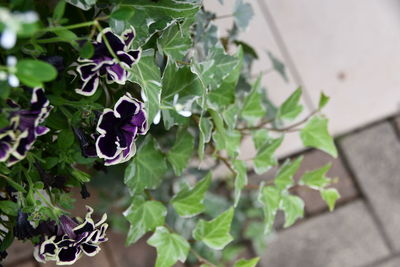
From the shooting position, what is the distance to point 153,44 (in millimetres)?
734

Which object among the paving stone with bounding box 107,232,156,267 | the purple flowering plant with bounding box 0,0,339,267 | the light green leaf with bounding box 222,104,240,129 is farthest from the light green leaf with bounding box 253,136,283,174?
the paving stone with bounding box 107,232,156,267

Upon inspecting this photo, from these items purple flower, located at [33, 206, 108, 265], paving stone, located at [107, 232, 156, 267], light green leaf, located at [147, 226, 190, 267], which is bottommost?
paving stone, located at [107, 232, 156, 267]

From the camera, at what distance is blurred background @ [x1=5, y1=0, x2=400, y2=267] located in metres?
1.71

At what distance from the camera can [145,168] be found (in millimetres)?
833

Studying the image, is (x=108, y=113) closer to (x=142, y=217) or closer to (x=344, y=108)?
(x=142, y=217)

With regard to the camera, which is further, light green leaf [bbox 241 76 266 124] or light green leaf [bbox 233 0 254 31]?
light green leaf [bbox 233 0 254 31]

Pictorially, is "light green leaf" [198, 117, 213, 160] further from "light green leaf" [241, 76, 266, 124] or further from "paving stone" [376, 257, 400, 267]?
"paving stone" [376, 257, 400, 267]

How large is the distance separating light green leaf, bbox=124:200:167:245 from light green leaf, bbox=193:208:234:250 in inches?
3.1

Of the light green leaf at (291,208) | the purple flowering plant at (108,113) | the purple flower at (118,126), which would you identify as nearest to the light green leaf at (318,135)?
the purple flowering plant at (108,113)

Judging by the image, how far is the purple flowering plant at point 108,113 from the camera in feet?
1.68

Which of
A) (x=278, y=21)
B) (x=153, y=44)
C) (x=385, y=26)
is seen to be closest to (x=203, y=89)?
(x=153, y=44)

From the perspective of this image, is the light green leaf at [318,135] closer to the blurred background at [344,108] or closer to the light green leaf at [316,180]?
the light green leaf at [316,180]

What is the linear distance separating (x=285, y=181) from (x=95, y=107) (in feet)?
1.53

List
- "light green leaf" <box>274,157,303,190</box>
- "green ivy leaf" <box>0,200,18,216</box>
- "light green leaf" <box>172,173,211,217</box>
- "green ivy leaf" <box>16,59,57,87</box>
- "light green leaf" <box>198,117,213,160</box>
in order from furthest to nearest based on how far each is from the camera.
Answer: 1. "light green leaf" <box>274,157,303,190</box>
2. "light green leaf" <box>172,173,211,217</box>
3. "light green leaf" <box>198,117,213,160</box>
4. "green ivy leaf" <box>0,200,18,216</box>
5. "green ivy leaf" <box>16,59,57,87</box>
